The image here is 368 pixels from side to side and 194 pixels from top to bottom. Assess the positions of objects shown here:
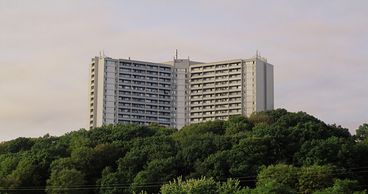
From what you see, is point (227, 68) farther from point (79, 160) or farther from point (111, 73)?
point (79, 160)

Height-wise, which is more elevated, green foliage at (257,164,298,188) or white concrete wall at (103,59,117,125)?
white concrete wall at (103,59,117,125)

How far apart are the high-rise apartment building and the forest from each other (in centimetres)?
5286

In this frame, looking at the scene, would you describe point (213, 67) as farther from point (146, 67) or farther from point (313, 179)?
point (313, 179)

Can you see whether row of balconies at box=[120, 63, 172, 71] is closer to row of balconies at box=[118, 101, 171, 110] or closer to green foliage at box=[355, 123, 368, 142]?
row of balconies at box=[118, 101, 171, 110]

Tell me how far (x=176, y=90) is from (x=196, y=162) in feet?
227

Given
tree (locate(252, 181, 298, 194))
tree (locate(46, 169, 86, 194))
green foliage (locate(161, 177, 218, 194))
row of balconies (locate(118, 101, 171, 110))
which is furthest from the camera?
row of balconies (locate(118, 101, 171, 110))

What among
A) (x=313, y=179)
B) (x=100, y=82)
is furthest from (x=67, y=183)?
(x=100, y=82)

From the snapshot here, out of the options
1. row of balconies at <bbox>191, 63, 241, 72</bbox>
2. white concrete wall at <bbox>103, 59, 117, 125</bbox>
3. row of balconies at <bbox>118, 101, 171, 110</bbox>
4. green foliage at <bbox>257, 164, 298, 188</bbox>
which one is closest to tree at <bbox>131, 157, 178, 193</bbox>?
green foliage at <bbox>257, 164, 298, 188</bbox>

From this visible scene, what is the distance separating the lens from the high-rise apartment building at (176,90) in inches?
4656

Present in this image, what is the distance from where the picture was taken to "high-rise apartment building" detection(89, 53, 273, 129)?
118 m

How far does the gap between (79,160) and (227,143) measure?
42.4ft

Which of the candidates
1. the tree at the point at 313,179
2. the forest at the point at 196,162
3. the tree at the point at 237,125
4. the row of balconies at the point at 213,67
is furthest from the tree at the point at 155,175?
the row of balconies at the point at 213,67

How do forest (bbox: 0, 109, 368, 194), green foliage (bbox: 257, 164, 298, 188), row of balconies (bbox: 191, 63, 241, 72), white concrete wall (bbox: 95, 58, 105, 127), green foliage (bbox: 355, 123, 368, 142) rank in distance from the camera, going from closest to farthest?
1. green foliage (bbox: 257, 164, 298, 188)
2. forest (bbox: 0, 109, 368, 194)
3. green foliage (bbox: 355, 123, 368, 142)
4. white concrete wall (bbox: 95, 58, 105, 127)
5. row of balconies (bbox: 191, 63, 241, 72)

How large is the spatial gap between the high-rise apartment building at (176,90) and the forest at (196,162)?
52859 mm
